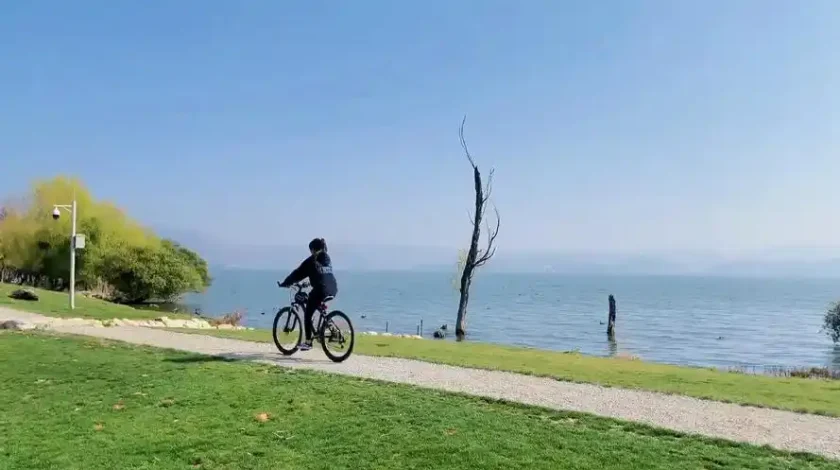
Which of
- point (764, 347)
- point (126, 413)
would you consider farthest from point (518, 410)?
point (764, 347)

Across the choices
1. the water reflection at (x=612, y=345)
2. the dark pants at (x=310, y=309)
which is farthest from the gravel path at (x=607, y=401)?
the water reflection at (x=612, y=345)

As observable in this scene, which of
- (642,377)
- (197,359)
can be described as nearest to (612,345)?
(642,377)

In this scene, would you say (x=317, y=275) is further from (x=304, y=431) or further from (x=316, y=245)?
(x=304, y=431)

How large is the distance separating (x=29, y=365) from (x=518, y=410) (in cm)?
806

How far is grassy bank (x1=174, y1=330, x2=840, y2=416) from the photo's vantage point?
9008 mm

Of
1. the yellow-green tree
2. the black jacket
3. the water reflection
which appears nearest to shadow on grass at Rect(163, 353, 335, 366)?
the black jacket

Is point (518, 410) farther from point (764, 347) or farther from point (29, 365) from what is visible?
point (764, 347)

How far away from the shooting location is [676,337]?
4359cm

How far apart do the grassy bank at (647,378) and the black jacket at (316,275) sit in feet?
6.77

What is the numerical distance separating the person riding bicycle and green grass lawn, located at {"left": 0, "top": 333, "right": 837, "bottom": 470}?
1.62 m

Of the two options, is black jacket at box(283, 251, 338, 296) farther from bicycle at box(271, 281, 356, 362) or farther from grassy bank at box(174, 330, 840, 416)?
grassy bank at box(174, 330, 840, 416)

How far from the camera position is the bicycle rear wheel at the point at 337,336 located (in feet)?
36.4

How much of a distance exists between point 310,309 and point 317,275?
606 mm

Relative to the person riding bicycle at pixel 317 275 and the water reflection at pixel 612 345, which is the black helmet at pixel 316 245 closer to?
the person riding bicycle at pixel 317 275
